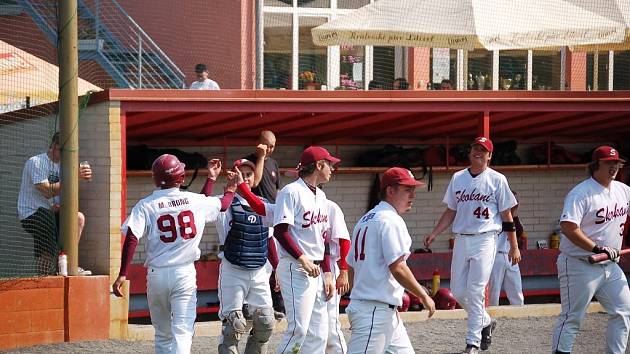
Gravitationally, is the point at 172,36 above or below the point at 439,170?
above

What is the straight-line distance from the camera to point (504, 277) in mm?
14141

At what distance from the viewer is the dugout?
479 inches

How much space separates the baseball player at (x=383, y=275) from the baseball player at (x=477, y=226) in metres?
3.15

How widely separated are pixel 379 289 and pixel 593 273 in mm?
2478

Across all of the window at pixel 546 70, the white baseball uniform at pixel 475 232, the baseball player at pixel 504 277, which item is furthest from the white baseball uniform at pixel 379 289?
the window at pixel 546 70

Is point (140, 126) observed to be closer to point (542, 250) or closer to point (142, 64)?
point (142, 64)

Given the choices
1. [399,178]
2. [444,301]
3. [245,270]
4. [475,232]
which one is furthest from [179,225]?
[444,301]

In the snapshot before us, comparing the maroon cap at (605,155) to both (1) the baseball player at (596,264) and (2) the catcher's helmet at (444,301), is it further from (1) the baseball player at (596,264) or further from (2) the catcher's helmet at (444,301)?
(2) the catcher's helmet at (444,301)

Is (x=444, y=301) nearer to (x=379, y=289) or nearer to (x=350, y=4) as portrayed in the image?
(x=350, y=4)

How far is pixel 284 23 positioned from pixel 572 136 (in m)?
4.44

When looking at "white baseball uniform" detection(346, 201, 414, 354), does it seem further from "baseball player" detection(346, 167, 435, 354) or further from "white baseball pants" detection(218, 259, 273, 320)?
"white baseball pants" detection(218, 259, 273, 320)

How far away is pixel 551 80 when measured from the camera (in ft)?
56.8

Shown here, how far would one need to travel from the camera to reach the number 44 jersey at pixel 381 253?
24.7 feet

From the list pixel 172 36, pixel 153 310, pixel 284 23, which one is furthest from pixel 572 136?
pixel 153 310
